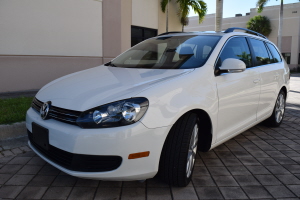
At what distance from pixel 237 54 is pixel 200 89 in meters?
1.20

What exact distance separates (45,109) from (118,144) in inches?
34.5

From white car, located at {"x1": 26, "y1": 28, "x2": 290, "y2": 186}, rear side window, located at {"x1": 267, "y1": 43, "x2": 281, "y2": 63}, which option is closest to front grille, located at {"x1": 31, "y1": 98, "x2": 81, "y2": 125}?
white car, located at {"x1": 26, "y1": 28, "x2": 290, "y2": 186}

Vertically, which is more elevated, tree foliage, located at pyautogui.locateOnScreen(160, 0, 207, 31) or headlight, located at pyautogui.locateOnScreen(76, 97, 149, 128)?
tree foliage, located at pyautogui.locateOnScreen(160, 0, 207, 31)

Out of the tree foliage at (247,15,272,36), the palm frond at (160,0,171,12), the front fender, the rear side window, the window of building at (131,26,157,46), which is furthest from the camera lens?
the tree foliage at (247,15,272,36)

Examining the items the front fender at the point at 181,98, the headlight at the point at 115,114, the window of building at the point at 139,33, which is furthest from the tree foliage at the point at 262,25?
the headlight at the point at 115,114

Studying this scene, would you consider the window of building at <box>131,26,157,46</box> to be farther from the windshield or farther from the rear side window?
the windshield

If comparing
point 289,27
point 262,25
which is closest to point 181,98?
point 262,25

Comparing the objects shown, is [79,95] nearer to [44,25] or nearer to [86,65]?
[44,25]

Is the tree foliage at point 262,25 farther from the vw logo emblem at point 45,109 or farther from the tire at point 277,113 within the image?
the vw logo emblem at point 45,109

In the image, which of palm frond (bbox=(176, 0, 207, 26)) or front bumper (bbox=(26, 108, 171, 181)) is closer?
front bumper (bbox=(26, 108, 171, 181))

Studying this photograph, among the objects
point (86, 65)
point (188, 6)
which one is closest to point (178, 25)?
point (188, 6)

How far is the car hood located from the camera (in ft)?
7.52

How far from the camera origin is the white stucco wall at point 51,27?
7.06 m

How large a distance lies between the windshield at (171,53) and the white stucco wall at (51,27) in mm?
4626
